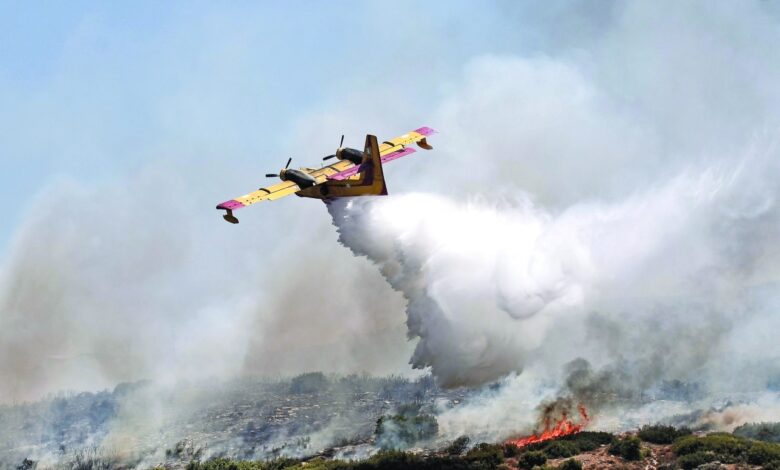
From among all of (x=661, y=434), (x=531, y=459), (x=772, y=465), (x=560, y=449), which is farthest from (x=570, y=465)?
(x=772, y=465)

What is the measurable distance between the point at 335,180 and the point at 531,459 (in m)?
25.1

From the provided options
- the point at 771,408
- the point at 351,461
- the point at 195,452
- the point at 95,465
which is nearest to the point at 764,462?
the point at 771,408

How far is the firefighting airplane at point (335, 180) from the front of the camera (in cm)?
8456

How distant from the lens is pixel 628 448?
77.0 meters

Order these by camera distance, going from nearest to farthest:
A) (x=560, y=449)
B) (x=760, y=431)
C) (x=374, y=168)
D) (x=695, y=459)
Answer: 1. (x=695, y=459)
2. (x=560, y=449)
3. (x=760, y=431)
4. (x=374, y=168)

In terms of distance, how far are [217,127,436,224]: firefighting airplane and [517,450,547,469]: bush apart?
852 inches

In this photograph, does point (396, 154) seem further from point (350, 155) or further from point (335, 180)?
point (335, 180)

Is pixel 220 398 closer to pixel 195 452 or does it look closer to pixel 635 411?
pixel 195 452

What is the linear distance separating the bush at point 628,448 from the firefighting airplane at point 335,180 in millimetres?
24514

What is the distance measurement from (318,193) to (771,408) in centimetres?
3693

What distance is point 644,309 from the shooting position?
293ft

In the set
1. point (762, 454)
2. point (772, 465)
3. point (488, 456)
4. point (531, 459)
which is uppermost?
point (488, 456)

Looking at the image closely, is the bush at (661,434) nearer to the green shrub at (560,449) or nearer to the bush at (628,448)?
the bush at (628,448)

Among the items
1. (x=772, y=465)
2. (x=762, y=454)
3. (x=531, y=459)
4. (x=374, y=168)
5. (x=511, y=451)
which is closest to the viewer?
(x=772, y=465)
